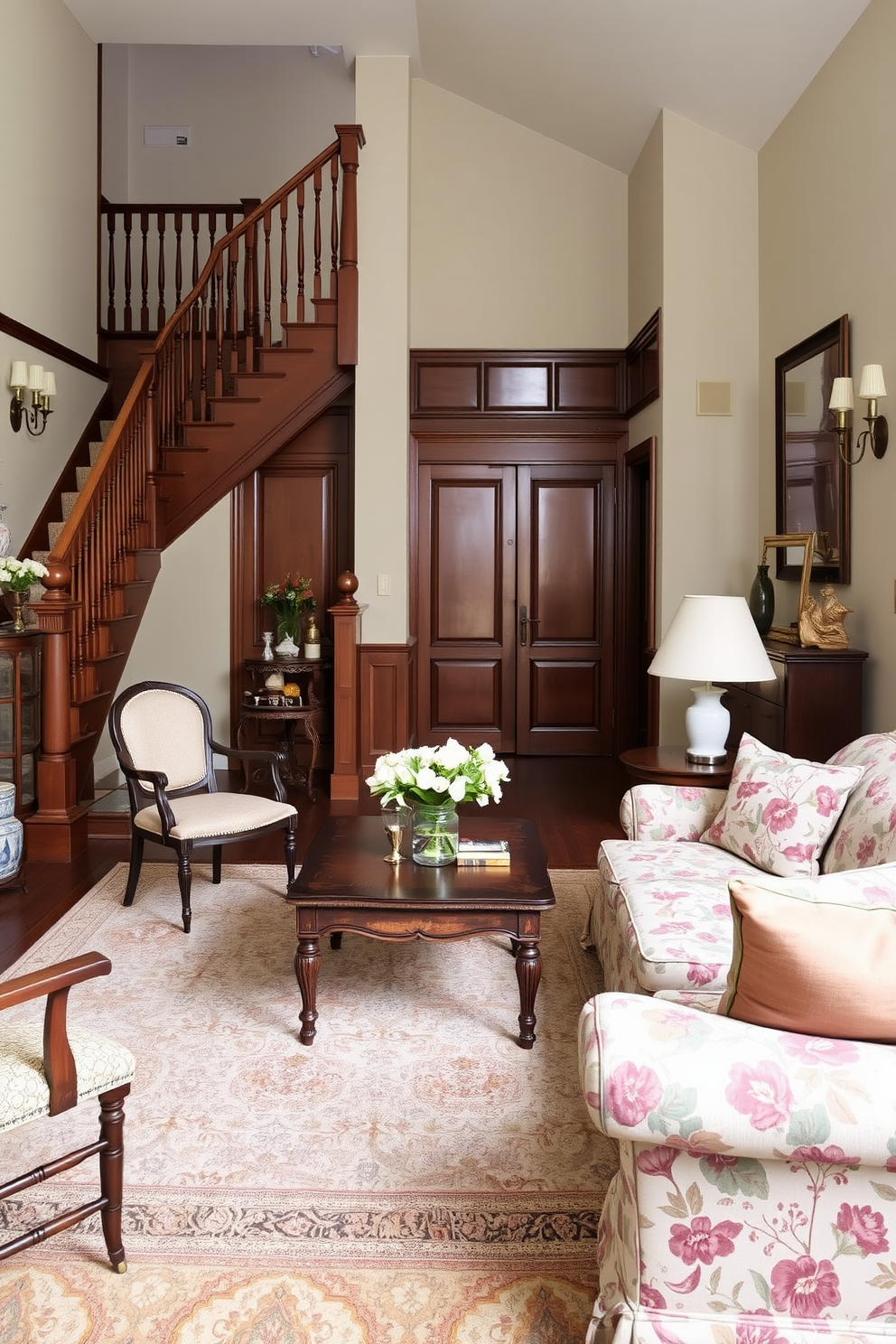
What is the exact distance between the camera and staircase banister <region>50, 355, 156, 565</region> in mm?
5293

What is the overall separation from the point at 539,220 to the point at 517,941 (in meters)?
5.93

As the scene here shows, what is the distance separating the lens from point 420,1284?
2154 mm

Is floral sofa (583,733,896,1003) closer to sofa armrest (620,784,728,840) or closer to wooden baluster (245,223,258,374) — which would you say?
sofa armrest (620,784,728,840)

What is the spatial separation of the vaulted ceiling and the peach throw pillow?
4.55m

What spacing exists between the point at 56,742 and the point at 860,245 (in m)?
4.44

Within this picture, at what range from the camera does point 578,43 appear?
601 cm

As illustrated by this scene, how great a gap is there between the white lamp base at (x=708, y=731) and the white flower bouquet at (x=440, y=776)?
1616mm

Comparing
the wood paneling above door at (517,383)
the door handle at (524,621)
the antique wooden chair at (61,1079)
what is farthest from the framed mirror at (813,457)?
the antique wooden chair at (61,1079)

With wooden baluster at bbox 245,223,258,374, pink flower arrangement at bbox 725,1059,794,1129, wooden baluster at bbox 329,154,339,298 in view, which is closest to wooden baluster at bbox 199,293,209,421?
wooden baluster at bbox 245,223,258,374

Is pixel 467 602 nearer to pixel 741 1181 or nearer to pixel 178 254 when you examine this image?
pixel 178 254

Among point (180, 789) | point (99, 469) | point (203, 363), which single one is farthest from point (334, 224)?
point (180, 789)

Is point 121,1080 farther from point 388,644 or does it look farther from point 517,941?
point 388,644

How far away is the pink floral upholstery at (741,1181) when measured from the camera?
163cm

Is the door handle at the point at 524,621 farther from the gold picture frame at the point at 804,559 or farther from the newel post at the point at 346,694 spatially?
the gold picture frame at the point at 804,559
